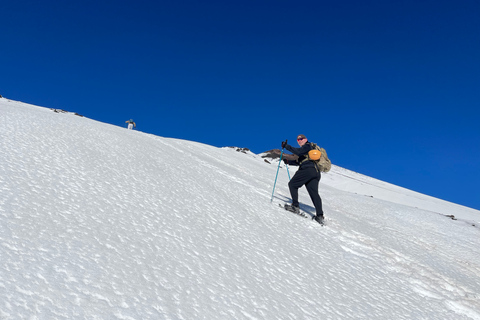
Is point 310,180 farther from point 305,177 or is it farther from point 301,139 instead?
point 301,139

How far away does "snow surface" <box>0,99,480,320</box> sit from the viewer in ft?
7.27

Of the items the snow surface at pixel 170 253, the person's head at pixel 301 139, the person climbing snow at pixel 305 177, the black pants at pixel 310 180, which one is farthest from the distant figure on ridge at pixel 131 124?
the black pants at pixel 310 180

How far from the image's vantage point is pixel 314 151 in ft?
22.8

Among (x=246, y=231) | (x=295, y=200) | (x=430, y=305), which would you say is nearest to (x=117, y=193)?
(x=246, y=231)

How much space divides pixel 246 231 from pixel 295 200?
107 inches

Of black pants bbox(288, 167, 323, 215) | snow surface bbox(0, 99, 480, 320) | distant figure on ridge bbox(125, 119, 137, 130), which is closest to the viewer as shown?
snow surface bbox(0, 99, 480, 320)

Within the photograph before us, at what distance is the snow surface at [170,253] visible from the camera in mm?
2217

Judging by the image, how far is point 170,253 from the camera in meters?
3.09

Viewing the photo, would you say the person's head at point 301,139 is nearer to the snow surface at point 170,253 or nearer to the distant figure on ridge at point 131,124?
the snow surface at point 170,253

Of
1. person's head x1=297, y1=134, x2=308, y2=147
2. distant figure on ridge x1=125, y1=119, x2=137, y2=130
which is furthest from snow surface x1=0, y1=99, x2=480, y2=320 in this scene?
distant figure on ridge x1=125, y1=119, x2=137, y2=130

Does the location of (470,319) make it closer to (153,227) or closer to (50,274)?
(153,227)

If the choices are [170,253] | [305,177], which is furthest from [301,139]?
[170,253]

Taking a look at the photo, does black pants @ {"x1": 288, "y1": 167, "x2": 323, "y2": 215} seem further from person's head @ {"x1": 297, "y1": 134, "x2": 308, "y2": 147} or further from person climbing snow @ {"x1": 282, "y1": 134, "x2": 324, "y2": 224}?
person's head @ {"x1": 297, "y1": 134, "x2": 308, "y2": 147}

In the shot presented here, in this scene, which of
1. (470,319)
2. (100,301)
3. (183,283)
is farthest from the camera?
(470,319)
